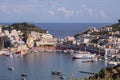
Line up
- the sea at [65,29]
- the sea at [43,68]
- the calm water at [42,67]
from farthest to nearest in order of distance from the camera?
the sea at [65,29] → the calm water at [42,67] → the sea at [43,68]

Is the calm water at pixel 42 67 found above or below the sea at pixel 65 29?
above

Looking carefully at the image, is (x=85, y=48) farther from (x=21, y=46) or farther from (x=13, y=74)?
(x=13, y=74)

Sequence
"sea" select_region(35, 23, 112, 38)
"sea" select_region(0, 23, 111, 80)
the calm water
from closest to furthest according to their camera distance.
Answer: "sea" select_region(0, 23, 111, 80)
the calm water
"sea" select_region(35, 23, 112, 38)

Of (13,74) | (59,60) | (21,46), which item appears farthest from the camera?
(21,46)

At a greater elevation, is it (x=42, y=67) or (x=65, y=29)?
(x=42, y=67)

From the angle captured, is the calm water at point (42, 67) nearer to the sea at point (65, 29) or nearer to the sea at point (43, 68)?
the sea at point (43, 68)

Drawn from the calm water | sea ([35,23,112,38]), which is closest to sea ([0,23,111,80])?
the calm water

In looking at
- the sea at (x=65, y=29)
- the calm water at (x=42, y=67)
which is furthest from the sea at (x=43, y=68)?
the sea at (x=65, y=29)

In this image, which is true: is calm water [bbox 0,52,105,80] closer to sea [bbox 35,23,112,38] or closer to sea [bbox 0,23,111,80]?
sea [bbox 0,23,111,80]

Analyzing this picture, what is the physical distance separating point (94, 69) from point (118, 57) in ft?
16.3

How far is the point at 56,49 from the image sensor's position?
3362 centimetres

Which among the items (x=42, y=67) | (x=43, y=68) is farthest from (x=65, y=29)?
(x=43, y=68)

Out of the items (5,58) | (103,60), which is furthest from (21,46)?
(103,60)

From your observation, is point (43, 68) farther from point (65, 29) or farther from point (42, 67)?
point (65, 29)
